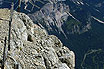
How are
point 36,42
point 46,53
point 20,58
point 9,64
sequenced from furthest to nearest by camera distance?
1. point 36,42
2. point 46,53
3. point 20,58
4. point 9,64

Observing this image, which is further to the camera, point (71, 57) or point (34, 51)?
point (71, 57)

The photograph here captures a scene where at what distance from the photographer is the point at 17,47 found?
36.9m

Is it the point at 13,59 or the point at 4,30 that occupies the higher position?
the point at 4,30

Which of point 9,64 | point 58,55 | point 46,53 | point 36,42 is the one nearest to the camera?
point 9,64

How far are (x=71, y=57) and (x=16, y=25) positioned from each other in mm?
13468

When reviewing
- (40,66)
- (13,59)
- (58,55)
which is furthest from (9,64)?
(58,55)

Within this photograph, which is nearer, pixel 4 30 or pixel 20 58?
pixel 20 58

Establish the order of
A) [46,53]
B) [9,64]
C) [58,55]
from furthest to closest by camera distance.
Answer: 1. [58,55]
2. [46,53]
3. [9,64]

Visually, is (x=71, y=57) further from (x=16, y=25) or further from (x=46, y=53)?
(x=16, y=25)

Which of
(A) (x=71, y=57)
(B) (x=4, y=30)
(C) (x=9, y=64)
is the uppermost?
(B) (x=4, y=30)

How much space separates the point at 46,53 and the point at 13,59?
32.5 feet

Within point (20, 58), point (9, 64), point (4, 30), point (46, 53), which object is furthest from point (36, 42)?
point (9, 64)

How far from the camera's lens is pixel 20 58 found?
33.9 meters

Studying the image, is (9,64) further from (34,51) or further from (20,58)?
(34,51)
